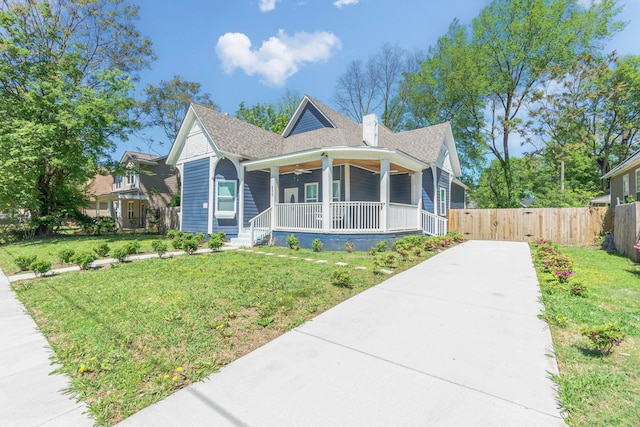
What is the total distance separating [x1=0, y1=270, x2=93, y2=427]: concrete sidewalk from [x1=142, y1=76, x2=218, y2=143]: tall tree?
27.8 m

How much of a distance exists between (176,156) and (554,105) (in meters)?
26.8

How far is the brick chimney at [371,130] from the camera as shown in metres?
13.1

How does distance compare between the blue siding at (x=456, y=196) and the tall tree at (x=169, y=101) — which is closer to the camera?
the blue siding at (x=456, y=196)

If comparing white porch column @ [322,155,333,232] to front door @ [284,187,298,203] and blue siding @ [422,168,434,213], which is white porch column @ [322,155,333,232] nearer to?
front door @ [284,187,298,203]

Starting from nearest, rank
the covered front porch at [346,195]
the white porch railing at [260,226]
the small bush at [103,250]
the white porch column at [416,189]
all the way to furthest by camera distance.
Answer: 1. the small bush at [103,250]
2. the covered front porch at [346,195]
3. the white porch railing at [260,226]
4. the white porch column at [416,189]

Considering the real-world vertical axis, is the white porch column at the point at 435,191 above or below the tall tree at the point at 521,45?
below

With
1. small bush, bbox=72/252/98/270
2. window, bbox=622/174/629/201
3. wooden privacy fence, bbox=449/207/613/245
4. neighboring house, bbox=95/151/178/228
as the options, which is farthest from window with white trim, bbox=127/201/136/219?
window, bbox=622/174/629/201

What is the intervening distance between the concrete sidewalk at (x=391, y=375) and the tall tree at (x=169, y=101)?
2951 centimetres

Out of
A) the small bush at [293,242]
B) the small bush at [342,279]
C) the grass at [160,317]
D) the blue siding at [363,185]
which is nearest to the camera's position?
the grass at [160,317]

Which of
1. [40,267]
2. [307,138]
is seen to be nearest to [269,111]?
[307,138]

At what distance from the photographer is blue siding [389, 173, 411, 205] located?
46.1 ft

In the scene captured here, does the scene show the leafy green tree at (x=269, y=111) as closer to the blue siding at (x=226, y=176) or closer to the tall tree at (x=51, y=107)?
the tall tree at (x=51, y=107)

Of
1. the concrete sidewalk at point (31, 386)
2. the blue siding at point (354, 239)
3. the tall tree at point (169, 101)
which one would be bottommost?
the concrete sidewalk at point (31, 386)

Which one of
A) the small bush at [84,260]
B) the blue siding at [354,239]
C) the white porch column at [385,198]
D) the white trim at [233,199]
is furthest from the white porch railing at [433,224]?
the small bush at [84,260]
